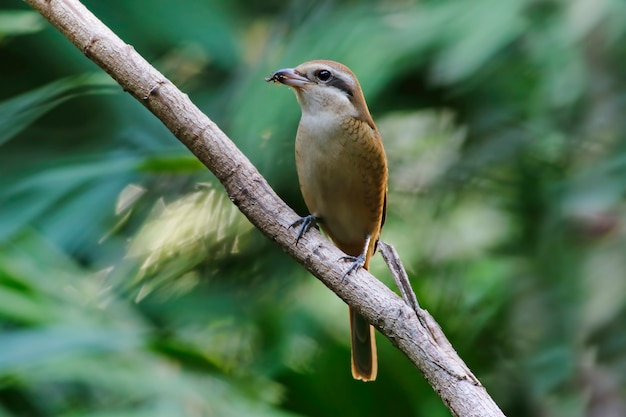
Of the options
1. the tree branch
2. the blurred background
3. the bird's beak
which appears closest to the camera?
the tree branch

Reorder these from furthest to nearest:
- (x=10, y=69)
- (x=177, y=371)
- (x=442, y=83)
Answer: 1. (x=10, y=69)
2. (x=442, y=83)
3. (x=177, y=371)

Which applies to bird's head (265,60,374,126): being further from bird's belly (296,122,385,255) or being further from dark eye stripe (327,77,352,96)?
bird's belly (296,122,385,255)

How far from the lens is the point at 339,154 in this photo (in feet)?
9.85

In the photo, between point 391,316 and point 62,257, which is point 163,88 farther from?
point 62,257

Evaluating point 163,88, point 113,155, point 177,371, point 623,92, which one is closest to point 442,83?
point 623,92

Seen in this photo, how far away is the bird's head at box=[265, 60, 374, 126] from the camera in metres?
3.03

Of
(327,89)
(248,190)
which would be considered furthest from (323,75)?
(248,190)

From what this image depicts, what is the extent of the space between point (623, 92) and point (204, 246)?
6.04ft

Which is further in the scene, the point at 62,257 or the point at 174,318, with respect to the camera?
the point at 174,318

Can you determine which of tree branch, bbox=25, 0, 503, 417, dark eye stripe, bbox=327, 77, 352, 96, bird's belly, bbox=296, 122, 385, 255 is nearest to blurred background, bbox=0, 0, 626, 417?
bird's belly, bbox=296, 122, 385, 255

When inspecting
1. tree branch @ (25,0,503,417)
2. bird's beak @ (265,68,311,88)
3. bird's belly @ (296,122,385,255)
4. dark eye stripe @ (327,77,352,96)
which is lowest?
tree branch @ (25,0,503,417)

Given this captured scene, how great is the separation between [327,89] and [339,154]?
218 millimetres

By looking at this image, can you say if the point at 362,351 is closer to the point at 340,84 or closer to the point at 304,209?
the point at 340,84

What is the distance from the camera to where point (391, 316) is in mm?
2139
